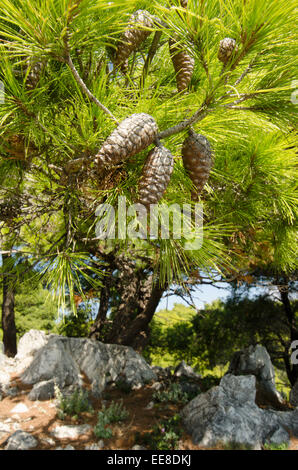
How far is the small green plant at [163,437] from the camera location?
3367 mm

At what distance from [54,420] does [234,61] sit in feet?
13.6

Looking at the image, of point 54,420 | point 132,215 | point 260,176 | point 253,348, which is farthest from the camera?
point 253,348

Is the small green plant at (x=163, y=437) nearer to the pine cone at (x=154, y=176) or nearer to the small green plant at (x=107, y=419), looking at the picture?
the small green plant at (x=107, y=419)

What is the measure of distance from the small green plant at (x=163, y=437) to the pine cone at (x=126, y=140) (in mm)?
3424

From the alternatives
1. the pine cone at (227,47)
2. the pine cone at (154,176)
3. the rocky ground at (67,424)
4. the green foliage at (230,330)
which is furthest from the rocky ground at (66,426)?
the pine cone at (227,47)

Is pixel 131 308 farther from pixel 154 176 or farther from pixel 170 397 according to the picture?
pixel 154 176

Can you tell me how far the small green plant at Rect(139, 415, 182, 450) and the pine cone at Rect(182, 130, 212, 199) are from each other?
3.26 metres

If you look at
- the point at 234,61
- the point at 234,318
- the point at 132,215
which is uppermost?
the point at 234,61

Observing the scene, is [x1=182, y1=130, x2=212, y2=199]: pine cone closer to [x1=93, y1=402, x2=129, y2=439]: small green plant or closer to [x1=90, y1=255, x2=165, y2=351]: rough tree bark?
[x1=93, y1=402, x2=129, y2=439]: small green plant

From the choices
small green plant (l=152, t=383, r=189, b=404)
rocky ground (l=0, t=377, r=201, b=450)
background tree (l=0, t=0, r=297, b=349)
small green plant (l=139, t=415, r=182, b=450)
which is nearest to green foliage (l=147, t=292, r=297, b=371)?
small green plant (l=152, t=383, r=189, b=404)

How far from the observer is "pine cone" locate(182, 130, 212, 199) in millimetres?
1179

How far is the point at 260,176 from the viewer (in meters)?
1.88
